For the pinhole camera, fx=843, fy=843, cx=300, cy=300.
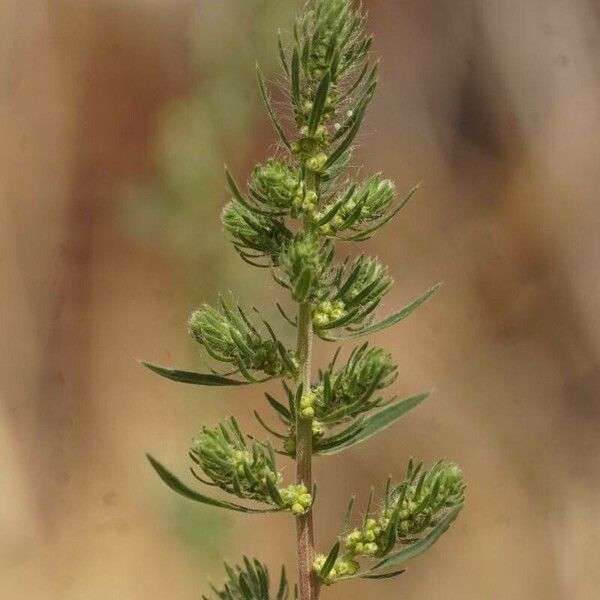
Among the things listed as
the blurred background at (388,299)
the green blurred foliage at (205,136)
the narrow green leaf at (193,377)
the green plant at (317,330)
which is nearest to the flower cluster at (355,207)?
the green plant at (317,330)

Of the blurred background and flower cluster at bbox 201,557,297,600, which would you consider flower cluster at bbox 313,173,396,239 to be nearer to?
flower cluster at bbox 201,557,297,600

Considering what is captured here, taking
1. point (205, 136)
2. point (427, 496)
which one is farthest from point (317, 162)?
point (205, 136)

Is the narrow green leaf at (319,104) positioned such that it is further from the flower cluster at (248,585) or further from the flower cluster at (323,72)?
the flower cluster at (248,585)

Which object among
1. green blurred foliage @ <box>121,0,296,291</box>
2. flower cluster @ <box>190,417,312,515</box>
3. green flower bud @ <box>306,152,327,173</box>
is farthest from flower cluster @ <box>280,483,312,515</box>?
green blurred foliage @ <box>121,0,296,291</box>

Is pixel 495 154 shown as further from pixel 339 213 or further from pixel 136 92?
pixel 339 213

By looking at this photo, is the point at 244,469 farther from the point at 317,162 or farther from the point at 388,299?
the point at 388,299

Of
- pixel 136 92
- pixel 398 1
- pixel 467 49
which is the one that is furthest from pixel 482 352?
pixel 136 92

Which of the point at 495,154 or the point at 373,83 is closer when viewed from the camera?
the point at 373,83

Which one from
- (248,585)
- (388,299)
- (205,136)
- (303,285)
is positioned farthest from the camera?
(388,299)
